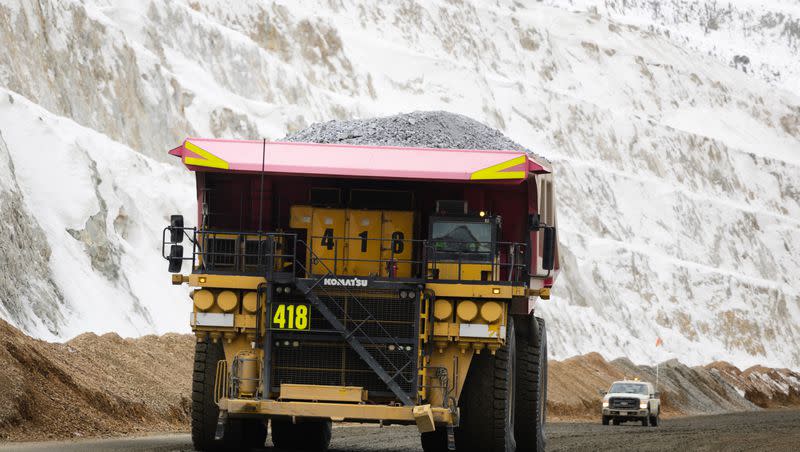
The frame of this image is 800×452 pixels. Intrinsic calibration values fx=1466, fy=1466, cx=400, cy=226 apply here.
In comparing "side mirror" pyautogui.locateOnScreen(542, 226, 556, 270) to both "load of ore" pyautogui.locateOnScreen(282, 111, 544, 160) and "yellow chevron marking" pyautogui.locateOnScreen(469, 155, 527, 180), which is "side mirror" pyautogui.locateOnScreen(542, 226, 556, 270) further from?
"load of ore" pyautogui.locateOnScreen(282, 111, 544, 160)

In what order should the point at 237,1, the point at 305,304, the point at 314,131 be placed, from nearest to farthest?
the point at 305,304
the point at 314,131
the point at 237,1

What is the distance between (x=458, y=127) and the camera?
2061cm

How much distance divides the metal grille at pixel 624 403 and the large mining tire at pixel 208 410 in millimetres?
24224

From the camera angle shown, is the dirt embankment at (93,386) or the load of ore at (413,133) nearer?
the load of ore at (413,133)

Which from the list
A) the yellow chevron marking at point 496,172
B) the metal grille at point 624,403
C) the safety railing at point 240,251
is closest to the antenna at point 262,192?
the safety railing at point 240,251

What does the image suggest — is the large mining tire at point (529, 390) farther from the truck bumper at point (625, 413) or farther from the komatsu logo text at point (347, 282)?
the truck bumper at point (625, 413)

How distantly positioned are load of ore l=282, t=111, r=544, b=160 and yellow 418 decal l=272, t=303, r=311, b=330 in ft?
10.0

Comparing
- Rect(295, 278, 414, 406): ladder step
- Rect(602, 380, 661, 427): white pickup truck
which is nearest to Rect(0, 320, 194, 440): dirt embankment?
Rect(295, 278, 414, 406): ladder step

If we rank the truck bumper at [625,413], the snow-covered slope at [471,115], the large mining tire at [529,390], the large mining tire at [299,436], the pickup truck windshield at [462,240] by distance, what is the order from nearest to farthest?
the pickup truck windshield at [462,240]
the large mining tire at [529,390]
the large mining tire at [299,436]
the truck bumper at [625,413]
the snow-covered slope at [471,115]

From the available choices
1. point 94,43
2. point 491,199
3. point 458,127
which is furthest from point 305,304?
point 94,43

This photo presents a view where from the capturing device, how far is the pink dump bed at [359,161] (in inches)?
687

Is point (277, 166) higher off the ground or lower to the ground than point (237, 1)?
lower

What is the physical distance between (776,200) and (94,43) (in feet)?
285

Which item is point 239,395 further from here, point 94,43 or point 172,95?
point 172,95
